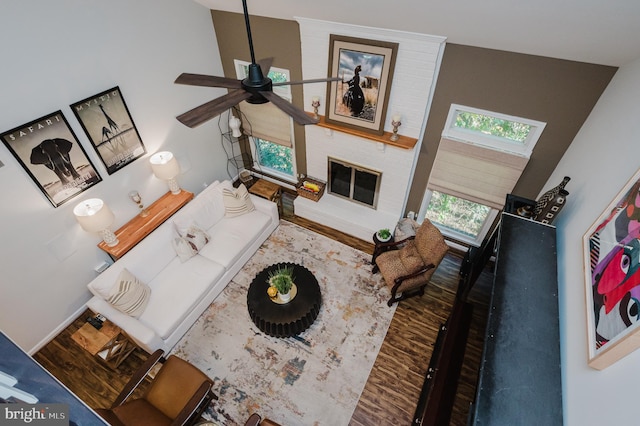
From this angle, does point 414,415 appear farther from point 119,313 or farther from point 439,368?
point 119,313

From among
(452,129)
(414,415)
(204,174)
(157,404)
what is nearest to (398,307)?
(414,415)

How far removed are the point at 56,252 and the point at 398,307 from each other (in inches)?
177

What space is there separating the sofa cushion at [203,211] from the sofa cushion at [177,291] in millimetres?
547

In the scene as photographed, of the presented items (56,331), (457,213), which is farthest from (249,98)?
(56,331)

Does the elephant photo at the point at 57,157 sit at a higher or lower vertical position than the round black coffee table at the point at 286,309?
higher

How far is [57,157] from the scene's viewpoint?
3559mm

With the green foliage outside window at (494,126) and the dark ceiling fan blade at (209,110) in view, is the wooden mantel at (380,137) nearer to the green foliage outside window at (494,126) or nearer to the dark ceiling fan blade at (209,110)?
the green foliage outside window at (494,126)

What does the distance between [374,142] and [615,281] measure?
337cm

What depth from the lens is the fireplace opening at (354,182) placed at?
5.12 metres

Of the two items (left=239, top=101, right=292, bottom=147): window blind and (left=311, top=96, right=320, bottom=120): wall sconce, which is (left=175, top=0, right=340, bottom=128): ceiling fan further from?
(left=239, top=101, right=292, bottom=147): window blind

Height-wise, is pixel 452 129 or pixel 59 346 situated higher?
pixel 452 129

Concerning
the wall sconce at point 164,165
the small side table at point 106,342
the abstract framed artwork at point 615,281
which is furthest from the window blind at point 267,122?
the abstract framed artwork at point 615,281

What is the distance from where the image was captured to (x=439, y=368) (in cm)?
307

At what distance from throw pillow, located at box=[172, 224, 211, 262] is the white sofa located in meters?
0.08
